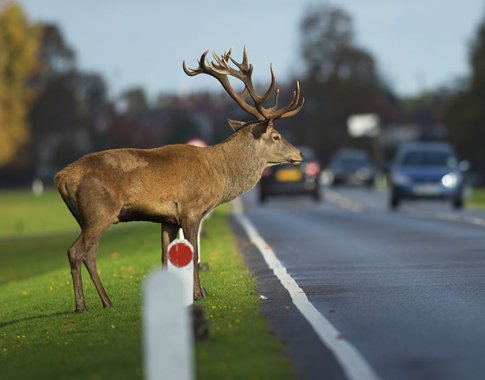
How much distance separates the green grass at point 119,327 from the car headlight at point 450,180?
1658 centimetres

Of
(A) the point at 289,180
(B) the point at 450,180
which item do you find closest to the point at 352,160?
(A) the point at 289,180

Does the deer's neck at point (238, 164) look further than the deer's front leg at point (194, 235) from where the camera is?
Yes

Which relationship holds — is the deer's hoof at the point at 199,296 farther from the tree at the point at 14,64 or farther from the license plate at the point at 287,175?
the tree at the point at 14,64

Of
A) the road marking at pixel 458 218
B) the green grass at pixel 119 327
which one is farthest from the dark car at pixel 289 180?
the green grass at pixel 119 327

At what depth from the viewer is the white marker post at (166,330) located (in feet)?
27.0

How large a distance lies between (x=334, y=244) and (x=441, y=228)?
17.2ft

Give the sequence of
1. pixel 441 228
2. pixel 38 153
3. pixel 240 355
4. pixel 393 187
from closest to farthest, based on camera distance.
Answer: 1. pixel 240 355
2. pixel 441 228
3. pixel 393 187
4. pixel 38 153

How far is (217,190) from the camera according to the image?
15227mm

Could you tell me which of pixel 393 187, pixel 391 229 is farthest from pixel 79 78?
pixel 391 229

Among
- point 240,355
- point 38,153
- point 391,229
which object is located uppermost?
point 240,355

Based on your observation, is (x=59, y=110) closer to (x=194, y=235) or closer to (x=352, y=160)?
(x=352, y=160)

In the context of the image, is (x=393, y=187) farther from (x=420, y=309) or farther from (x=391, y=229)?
(x=420, y=309)

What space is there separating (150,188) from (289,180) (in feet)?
115

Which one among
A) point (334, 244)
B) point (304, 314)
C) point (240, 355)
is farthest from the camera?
point (334, 244)
